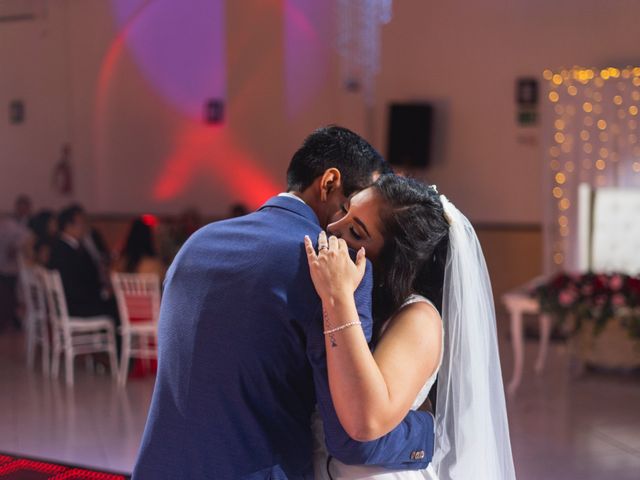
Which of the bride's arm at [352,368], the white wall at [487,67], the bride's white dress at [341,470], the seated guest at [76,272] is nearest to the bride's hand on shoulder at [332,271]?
the bride's arm at [352,368]

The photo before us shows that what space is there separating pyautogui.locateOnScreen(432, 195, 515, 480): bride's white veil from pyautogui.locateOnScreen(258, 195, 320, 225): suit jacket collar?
0.42 m

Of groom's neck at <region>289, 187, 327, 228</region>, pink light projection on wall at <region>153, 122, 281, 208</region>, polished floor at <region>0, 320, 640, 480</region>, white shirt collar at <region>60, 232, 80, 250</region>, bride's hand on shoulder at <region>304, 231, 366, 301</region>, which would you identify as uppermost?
groom's neck at <region>289, 187, 327, 228</region>

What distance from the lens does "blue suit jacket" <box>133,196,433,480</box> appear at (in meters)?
1.82

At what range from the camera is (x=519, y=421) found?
19.8 feet

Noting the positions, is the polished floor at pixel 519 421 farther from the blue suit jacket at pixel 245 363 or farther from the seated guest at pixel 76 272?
the blue suit jacket at pixel 245 363

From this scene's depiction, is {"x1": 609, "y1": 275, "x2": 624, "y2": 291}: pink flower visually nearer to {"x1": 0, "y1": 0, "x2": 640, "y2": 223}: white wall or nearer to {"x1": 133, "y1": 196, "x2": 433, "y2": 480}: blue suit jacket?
{"x1": 0, "y1": 0, "x2": 640, "y2": 223}: white wall

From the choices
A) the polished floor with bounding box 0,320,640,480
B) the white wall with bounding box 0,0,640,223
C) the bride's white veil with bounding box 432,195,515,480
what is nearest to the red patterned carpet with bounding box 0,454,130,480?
the bride's white veil with bounding box 432,195,515,480

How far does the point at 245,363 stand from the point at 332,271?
0.84ft

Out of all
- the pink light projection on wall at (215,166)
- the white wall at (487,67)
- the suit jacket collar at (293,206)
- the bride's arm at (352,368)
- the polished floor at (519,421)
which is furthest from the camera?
the pink light projection on wall at (215,166)

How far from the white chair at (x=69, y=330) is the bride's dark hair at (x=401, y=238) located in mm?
5471

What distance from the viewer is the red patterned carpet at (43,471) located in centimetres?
322

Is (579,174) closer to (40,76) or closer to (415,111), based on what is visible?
(415,111)

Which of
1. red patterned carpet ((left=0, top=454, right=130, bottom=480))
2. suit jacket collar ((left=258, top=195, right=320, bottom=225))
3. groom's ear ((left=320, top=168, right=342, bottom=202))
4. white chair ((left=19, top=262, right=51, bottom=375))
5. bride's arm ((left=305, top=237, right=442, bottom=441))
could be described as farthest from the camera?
white chair ((left=19, top=262, right=51, bottom=375))

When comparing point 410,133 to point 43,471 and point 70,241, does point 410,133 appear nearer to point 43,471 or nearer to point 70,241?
point 70,241
